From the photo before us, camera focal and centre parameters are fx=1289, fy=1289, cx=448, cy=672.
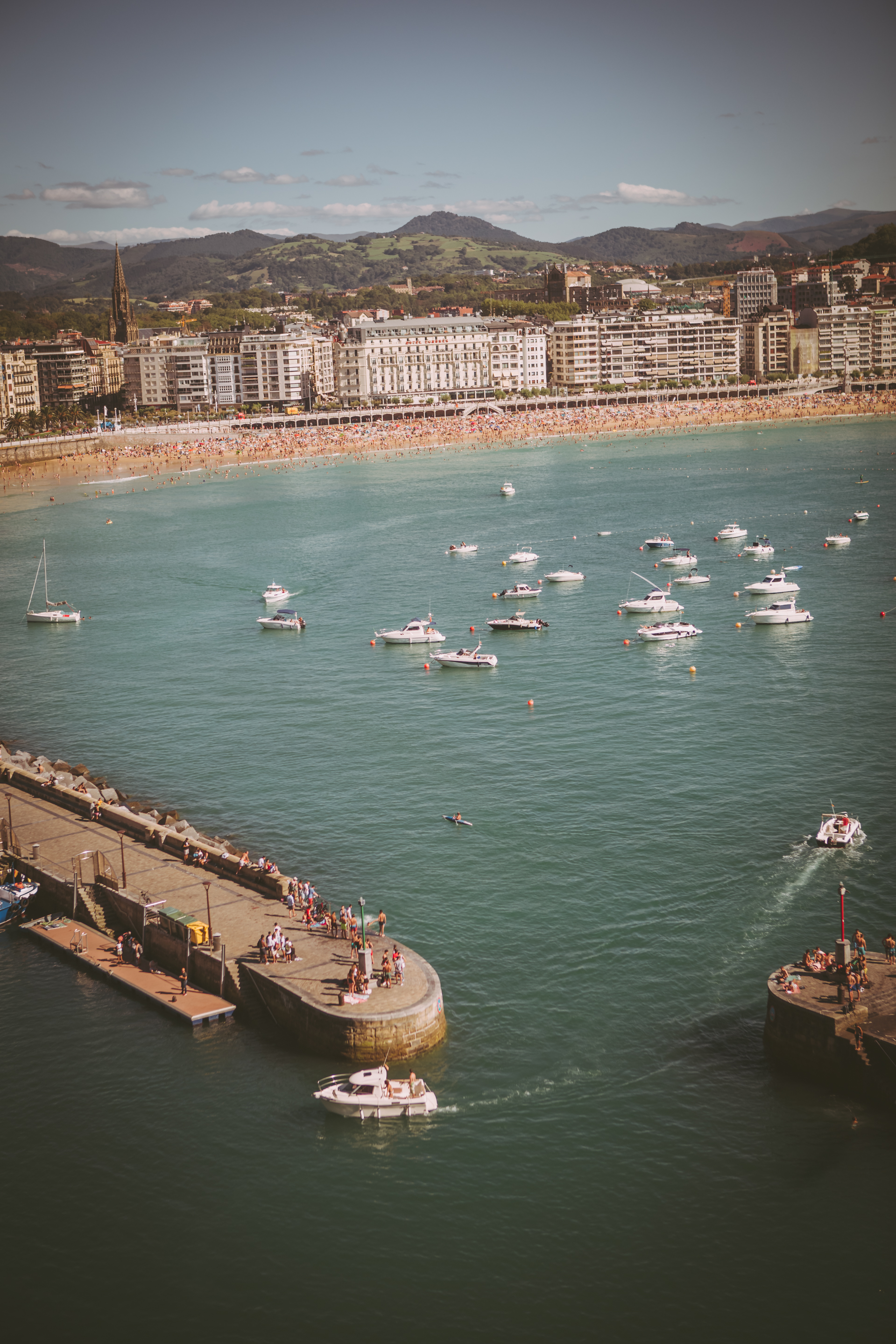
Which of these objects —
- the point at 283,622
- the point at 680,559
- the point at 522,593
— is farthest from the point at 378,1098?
the point at 680,559

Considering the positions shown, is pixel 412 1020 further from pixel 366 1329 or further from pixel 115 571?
pixel 115 571

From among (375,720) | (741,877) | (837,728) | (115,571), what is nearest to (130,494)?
(115,571)

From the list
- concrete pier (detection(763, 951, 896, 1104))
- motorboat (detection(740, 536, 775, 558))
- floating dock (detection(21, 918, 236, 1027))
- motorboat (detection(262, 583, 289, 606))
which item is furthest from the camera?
motorboat (detection(740, 536, 775, 558))

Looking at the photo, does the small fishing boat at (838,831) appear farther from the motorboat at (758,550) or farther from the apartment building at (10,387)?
the apartment building at (10,387)

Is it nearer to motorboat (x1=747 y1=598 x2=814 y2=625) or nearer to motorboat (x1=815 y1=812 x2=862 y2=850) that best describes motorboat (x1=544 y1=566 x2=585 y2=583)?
motorboat (x1=747 y1=598 x2=814 y2=625)

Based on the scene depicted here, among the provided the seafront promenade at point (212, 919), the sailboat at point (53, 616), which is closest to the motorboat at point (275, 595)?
the sailboat at point (53, 616)

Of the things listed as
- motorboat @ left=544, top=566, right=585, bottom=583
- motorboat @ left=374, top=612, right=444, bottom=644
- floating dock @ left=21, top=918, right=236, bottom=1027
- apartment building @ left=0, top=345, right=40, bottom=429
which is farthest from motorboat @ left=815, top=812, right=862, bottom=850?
apartment building @ left=0, top=345, right=40, bottom=429
